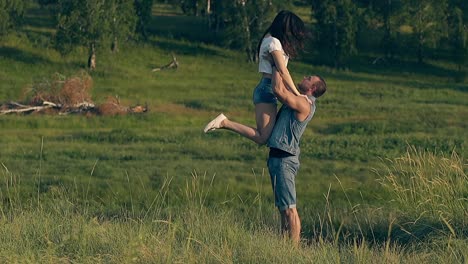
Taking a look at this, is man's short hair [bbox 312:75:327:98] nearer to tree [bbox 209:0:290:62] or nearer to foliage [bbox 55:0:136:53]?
foliage [bbox 55:0:136:53]

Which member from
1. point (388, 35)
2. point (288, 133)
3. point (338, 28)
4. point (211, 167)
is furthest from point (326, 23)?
point (288, 133)

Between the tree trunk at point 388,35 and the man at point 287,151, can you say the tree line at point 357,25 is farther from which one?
the man at point 287,151

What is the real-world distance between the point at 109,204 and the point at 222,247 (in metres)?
6.38

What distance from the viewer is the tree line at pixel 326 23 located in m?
48.2

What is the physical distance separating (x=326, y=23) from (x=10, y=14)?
18.9 m

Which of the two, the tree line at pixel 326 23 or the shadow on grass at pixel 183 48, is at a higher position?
the tree line at pixel 326 23

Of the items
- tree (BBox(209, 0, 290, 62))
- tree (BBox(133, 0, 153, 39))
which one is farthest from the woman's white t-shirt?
tree (BBox(133, 0, 153, 39))

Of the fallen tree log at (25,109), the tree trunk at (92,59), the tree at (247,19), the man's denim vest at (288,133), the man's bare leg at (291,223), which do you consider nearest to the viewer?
the man's bare leg at (291,223)

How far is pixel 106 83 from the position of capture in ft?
142

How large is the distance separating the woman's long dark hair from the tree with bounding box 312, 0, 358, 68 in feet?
152

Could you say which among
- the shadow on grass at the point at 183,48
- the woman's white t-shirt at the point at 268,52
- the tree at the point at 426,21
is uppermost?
the woman's white t-shirt at the point at 268,52

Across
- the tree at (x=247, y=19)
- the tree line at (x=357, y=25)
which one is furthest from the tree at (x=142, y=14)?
the tree at (x=247, y=19)

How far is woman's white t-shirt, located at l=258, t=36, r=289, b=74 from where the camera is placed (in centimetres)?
717

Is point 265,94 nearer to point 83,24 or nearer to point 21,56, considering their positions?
point 83,24
